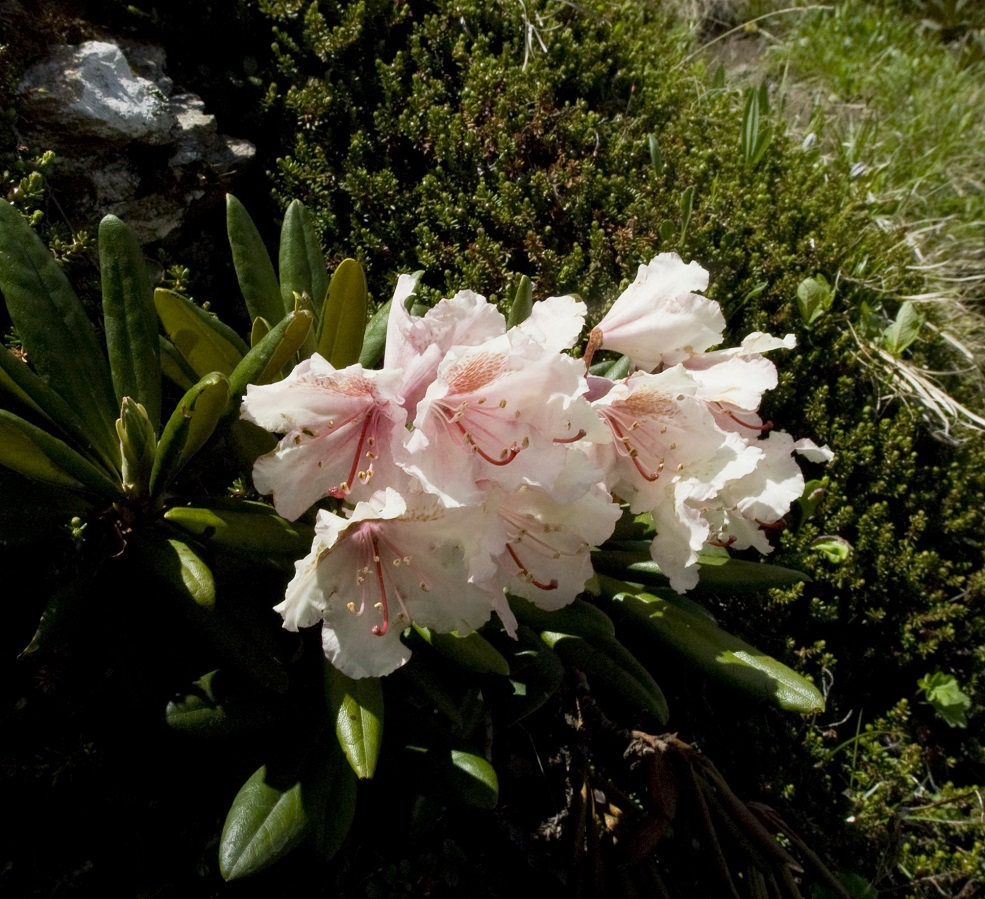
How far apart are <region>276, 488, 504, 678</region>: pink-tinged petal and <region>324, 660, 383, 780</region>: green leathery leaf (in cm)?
13

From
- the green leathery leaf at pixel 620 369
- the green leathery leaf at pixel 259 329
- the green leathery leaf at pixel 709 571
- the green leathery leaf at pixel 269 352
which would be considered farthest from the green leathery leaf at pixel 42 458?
the green leathery leaf at pixel 620 369

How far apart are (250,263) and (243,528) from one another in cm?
56

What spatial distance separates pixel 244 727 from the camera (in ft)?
4.10

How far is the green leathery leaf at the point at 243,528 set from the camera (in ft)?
3.79

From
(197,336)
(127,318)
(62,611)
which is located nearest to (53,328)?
(127,318)

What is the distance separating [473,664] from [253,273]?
2.73 feet

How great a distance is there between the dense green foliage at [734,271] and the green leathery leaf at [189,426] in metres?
1.18

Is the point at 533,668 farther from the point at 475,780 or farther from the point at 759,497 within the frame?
the point at 759,497

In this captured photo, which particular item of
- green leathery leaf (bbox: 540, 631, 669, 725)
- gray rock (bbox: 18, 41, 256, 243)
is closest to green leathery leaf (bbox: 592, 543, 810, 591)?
green leathery leaf (bbox: 540, 631, 669, 725)

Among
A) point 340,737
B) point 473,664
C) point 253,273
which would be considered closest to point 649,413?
point 473,664

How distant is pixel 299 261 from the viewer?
5.12ft

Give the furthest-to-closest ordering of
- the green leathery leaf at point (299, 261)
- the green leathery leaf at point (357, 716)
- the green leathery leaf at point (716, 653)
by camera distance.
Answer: the green leathery leaf at point (299, 261)
the green leathery leaf at point (716, 653)
the green leathery leaf at point (357, 716)

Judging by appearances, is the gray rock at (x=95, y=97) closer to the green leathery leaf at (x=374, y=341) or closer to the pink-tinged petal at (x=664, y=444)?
the green leathery leaf at (x=374, y=341)

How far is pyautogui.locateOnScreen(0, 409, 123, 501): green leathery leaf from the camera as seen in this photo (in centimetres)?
105
